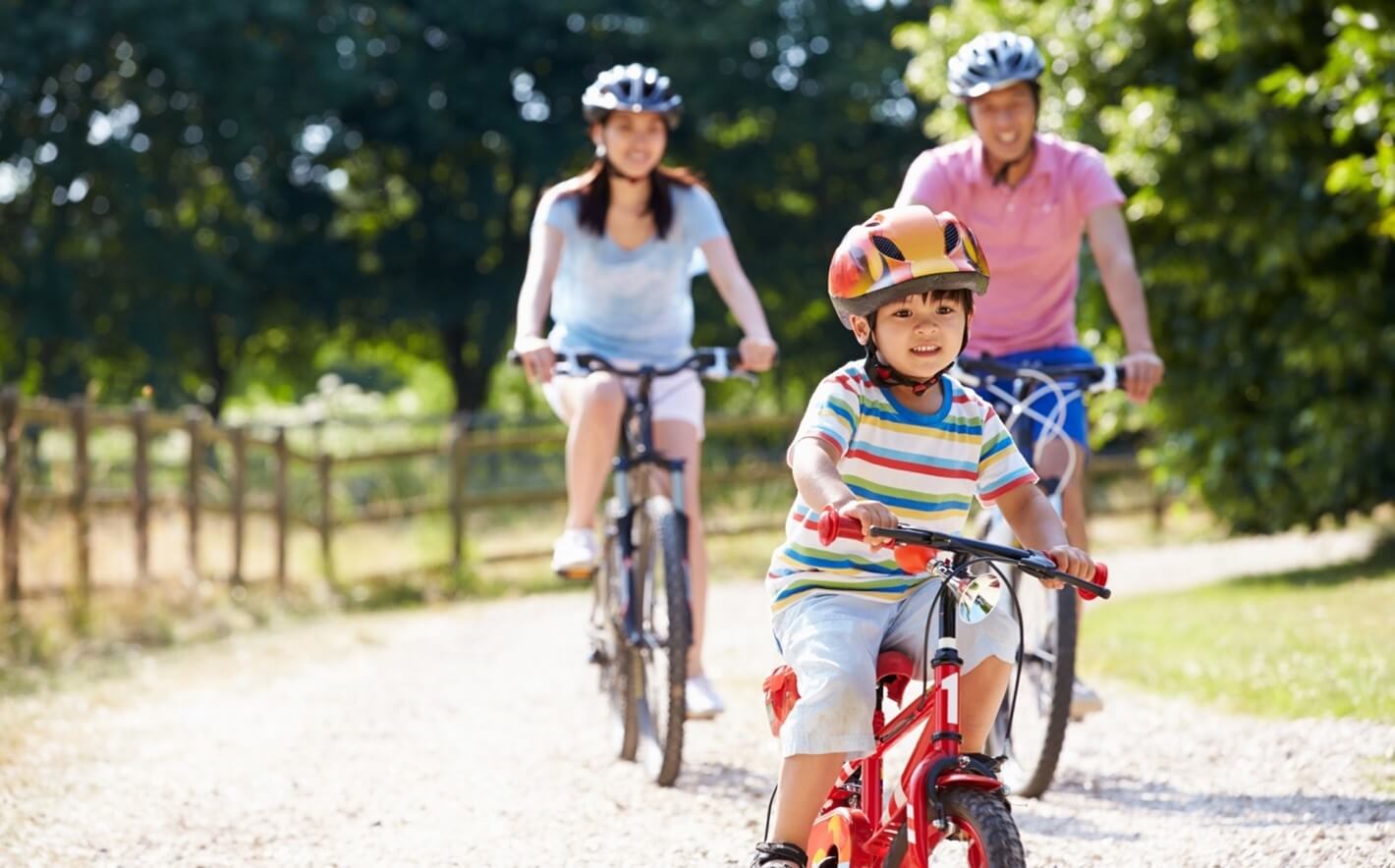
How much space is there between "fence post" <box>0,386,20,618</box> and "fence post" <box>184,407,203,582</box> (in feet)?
7.19

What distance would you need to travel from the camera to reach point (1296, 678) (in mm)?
7359

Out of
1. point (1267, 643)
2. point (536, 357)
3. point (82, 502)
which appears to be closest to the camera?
point (536, 357)

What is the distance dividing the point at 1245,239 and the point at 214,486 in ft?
24.8

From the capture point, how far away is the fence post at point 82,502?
1141 cm

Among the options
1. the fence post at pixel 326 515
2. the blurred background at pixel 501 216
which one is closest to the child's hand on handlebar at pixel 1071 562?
the blurred background at pixel 501 216

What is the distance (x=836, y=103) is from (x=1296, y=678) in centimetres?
2626

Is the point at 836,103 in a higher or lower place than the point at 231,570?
higher

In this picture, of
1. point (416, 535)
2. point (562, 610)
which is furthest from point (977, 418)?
point (416, 535)

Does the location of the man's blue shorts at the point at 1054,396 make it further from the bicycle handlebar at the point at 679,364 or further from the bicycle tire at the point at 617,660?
the bicycle tire at the point at 617,660

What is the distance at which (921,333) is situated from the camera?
Answer: 3703 millimetres

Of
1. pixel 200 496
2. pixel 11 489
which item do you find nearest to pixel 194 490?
pixel 200 496

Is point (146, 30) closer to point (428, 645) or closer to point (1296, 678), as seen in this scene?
point (428, 645)

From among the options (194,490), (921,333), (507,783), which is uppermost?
(921,333)

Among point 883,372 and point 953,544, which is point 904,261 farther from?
point 953,544
